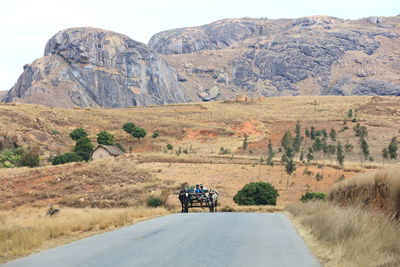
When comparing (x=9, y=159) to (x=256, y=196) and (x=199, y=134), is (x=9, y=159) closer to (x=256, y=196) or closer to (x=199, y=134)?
(x=256, y=196)

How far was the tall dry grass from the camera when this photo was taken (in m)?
12.1

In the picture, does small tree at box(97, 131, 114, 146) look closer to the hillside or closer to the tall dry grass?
the hillside

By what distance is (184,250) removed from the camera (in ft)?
32.9

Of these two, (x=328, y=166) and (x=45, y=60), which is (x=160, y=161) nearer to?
(x=328, y=166)

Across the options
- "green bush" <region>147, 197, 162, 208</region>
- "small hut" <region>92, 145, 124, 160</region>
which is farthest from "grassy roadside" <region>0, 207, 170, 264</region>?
"small hut" <region>92, 145, 124, 160</region>

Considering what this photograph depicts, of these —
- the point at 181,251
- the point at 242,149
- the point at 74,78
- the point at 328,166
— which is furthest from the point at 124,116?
the point at 181,251

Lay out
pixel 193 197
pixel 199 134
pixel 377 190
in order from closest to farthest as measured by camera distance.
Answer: pixel 377 190 < pixel 193 197 < pixel 199 134

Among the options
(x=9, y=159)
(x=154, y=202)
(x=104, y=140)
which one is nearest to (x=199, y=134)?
(x=104, y=140)

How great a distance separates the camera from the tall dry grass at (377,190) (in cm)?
1212

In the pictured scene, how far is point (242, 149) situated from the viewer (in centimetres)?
8181

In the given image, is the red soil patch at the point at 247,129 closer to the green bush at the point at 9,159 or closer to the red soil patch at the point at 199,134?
the red soil patch at the point at 199,134

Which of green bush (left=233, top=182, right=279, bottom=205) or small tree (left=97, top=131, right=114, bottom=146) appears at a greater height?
small tree (left=97, top=131, right=114, bottom=146)

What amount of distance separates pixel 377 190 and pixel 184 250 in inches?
268

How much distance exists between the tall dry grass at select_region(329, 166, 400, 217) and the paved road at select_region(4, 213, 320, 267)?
99.2 inches
